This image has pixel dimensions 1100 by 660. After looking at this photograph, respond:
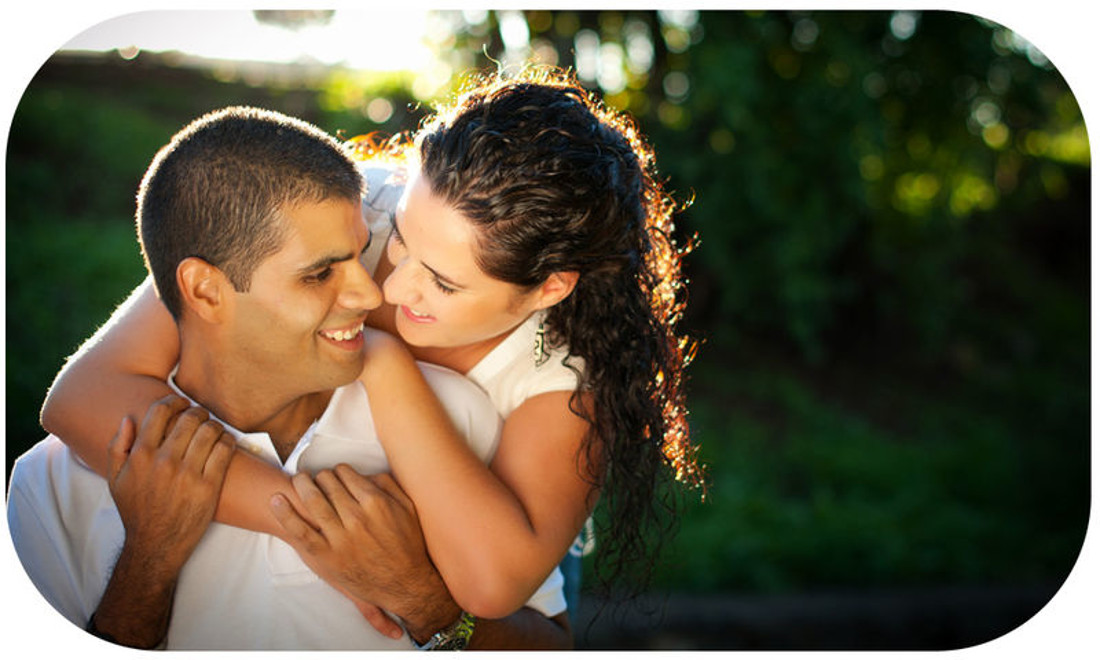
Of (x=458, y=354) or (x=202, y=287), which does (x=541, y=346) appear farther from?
(x=202, y=287)

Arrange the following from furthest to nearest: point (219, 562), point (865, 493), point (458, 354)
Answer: point (865, 493) < point (458, 354) < point (219, 562)

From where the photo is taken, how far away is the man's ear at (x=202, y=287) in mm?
1790

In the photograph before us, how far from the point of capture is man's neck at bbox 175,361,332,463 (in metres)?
1.94

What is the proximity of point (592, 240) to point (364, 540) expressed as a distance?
2.36ft

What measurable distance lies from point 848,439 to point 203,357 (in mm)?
4394

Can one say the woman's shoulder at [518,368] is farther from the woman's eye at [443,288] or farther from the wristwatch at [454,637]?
the wristwatch at [454,637]

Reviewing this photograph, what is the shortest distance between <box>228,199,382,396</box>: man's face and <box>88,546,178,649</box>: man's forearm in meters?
0.43

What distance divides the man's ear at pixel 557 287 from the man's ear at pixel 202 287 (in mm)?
621

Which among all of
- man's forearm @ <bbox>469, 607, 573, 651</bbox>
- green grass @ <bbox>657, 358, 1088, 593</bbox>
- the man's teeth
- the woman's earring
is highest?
the man's teeth

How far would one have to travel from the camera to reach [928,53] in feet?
16.0

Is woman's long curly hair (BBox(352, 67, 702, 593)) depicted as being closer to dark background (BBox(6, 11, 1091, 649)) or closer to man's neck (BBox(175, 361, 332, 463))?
man's neck (BBox(175, 361, 332, 463))

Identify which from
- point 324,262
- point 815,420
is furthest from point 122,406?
point 815,420

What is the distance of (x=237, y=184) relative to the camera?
1.75 m

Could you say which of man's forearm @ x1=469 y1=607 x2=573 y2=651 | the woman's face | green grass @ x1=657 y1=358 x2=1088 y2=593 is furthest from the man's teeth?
green grass @ x1=657 y1=358 x2=1088 y2=593
